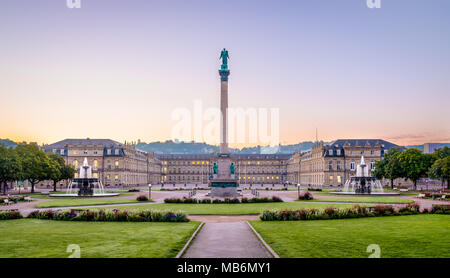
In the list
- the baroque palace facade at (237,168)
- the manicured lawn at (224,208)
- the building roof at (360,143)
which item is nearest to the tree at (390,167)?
Answer: the building roof at (360,143)

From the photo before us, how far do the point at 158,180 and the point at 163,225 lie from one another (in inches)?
6629

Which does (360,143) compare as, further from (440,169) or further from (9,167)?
(9,167)

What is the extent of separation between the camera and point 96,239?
19.0m

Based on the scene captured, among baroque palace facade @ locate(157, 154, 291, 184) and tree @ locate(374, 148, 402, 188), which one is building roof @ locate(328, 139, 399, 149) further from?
baroque palace facade @ locate(157, 154, 291, 184)

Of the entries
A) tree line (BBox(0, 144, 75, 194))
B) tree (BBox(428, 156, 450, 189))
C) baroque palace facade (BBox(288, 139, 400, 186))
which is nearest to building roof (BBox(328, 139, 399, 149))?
baroque palace facade (BBox(288, 139, 400, 186))

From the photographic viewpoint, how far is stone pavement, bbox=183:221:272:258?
15.6 m

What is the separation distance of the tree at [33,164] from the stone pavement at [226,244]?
2417 inches

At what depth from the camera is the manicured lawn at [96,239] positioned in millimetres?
15734

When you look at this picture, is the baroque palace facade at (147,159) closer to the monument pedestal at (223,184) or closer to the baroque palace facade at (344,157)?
the baroque palace facade at (344,157)

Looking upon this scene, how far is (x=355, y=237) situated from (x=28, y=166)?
70.0m

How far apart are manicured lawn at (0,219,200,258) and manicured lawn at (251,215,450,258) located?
522 centimetres

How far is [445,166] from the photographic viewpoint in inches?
2608

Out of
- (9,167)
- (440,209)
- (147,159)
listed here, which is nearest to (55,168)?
(9,167)
